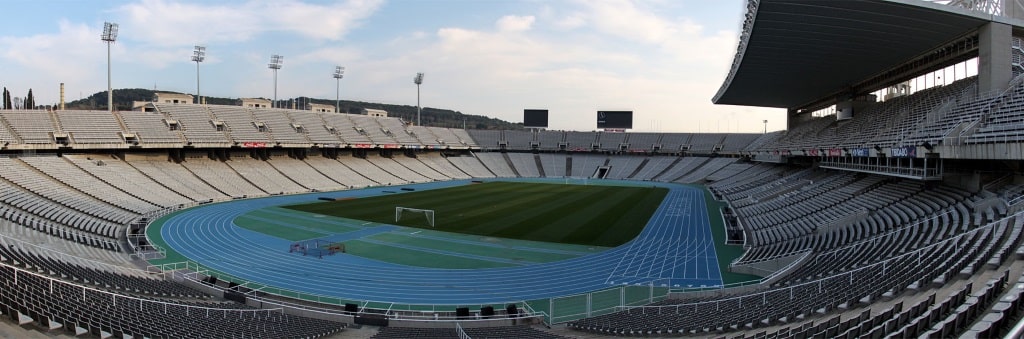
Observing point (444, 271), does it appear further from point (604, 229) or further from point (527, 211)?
point (527, 211)

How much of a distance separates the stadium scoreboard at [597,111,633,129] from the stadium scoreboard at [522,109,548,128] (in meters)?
8.15

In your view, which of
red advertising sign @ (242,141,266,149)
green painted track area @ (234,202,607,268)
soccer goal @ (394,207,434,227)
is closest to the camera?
green painted track area @ (234,202,607,268)

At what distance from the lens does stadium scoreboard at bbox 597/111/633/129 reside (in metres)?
80.8

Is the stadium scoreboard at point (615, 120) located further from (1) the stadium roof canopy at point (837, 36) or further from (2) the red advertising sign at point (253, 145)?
(2) the red advertising sign at point (253, 145)

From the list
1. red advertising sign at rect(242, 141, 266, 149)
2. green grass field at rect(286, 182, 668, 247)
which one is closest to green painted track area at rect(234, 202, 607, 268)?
green grass field at rect(286, 182, 668, 247)

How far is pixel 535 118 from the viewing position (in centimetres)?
8481

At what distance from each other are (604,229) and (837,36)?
45.0ft

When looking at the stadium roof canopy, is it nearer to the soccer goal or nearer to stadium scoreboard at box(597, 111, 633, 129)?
the soccer goal

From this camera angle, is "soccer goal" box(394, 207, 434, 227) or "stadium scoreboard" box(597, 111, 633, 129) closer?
"soccer goal" box(394, 207, 434, 227)

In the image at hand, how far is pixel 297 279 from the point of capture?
1923 cm

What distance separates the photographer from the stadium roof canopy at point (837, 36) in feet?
66.7

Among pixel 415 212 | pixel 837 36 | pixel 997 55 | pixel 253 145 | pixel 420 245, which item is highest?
pixel 837 36

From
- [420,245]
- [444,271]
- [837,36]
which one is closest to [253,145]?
[420,245]

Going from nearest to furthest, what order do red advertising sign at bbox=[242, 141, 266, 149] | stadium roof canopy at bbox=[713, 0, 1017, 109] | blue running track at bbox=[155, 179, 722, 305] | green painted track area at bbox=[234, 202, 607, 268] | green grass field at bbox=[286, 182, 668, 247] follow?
blue running track at bbox=[155, 179, 722, 305], stadium roof canopy at bbox=[713, 0, 1017, 109], green painted track area at bbox=[234, 202, 607, 268], green grass field at bbox=[286, 182, 668, 247], red advertising sign at bbox=[242, 141, 266, 149]
